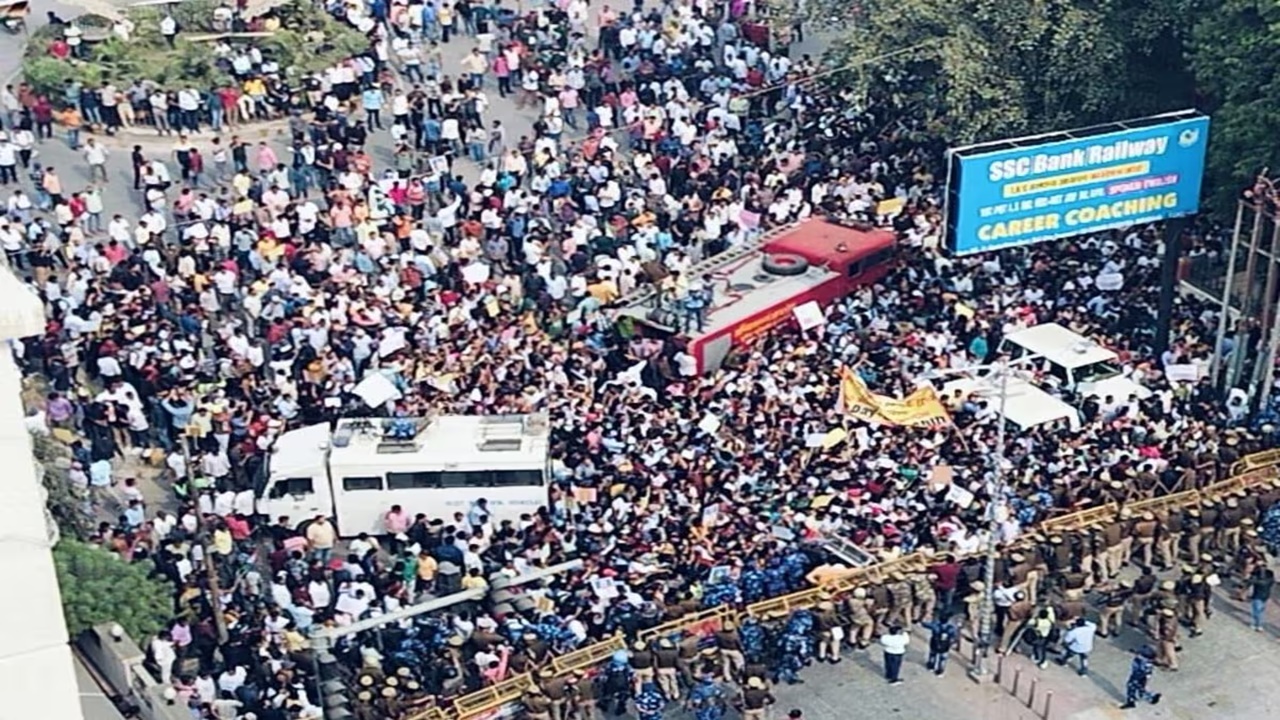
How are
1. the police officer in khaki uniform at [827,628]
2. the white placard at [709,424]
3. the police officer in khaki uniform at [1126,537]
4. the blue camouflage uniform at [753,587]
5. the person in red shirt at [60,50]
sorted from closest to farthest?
the police officer in khaki uniform at [827,628]
the blue camouflage uniform at [753,587]
the police officer in khaki uniform at [1126,537]
the white placard at [709,424]
the person in red shirt at [60,50]

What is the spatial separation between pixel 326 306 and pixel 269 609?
813cm

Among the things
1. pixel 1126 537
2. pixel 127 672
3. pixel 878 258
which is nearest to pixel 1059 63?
pixel 878 258

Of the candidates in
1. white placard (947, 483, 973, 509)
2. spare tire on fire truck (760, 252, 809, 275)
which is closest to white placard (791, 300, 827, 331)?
spare tire on fire truck (760, 252, 809, 275)

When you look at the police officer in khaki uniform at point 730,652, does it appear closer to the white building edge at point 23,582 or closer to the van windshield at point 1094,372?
the van windshield at point 1094,372

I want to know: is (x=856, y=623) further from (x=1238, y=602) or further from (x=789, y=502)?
(x=1238, y=602)

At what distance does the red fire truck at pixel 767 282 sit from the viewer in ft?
117

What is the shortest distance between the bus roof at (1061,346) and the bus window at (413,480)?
9.83 meters

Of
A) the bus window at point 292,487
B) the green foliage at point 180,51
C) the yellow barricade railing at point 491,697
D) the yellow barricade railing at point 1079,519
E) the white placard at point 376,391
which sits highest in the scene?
the green foliage at point 180,51

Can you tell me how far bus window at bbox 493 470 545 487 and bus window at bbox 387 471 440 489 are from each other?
87 centimetres

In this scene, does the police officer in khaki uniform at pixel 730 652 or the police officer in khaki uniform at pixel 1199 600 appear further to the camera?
the police officer in khaki uniform at pixel 1199 600

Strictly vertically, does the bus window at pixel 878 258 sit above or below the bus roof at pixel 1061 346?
above

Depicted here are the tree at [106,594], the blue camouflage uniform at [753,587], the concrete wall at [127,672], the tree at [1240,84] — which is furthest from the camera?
the tree at [1240,84]

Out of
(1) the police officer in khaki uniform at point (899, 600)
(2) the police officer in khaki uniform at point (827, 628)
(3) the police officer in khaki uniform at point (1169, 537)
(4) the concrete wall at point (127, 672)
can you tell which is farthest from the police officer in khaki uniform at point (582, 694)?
(3) the police officer in khaki uniform at point (1169, 537)

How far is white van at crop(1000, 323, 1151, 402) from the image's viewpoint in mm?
34188
